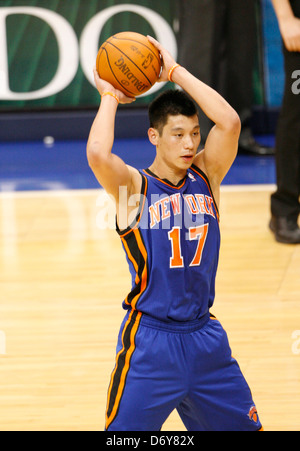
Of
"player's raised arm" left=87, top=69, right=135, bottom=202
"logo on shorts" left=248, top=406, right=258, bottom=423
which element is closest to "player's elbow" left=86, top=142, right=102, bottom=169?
"player's raised arm" left=87, top=69, right=135, bottom=202

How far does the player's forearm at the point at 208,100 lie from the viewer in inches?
110

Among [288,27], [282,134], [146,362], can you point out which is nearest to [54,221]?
[282,134]

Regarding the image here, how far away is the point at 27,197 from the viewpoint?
6488 millimetres

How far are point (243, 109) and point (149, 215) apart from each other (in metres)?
5.04

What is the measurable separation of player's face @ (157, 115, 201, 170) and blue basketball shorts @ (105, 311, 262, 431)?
56cm

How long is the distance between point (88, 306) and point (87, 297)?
0.43ft

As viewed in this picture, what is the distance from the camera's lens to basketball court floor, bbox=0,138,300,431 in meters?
3.59

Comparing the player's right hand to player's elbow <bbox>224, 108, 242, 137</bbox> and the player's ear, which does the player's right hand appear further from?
player's elbow <bbox>224, 108, 242, 137</bbox>

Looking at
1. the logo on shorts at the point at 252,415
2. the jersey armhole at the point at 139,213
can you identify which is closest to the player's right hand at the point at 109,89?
the jersey armhole at the point at 139,213

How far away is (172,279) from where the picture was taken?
2.70 meters

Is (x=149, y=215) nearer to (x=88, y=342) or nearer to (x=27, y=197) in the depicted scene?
(x=88, y=342)

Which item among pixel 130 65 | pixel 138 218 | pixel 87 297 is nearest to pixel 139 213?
pixel 138 218

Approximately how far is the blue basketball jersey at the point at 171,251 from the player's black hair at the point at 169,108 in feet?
0.67

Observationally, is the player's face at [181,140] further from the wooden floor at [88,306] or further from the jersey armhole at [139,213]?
the wooden floor at [88,306]
